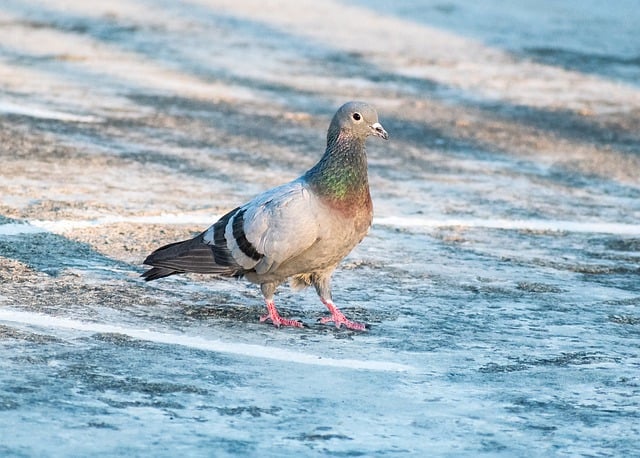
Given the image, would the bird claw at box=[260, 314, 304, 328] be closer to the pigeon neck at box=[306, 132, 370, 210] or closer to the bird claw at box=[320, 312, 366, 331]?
the bird claw at box=[320, 312, 366, 331]

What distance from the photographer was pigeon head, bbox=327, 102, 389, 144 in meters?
6.84

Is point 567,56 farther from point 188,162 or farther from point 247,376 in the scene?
point 247,376

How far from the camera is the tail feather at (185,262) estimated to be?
6.63 meters

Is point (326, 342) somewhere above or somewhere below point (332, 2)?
below

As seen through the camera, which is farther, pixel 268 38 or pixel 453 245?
pixel 268 38

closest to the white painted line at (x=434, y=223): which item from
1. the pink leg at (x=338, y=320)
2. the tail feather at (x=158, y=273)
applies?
the tail feather at (x=158, y=273)

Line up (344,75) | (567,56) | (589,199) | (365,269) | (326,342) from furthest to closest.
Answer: (567,56), (344,75), (589,199), (365,269), (326,342)

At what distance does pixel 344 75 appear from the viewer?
49.0 ft

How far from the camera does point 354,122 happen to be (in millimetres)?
6844

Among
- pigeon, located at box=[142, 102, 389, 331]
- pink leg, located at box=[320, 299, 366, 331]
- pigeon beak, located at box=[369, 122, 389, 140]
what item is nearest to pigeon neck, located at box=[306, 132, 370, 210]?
pigeon, located at box=[142, 102, 389, 331]

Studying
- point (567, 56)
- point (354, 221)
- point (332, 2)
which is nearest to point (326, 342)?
point (354, 221)

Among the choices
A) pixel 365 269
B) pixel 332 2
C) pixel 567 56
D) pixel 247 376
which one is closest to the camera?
pixel 247 376

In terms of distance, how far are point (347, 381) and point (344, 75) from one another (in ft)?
31.1

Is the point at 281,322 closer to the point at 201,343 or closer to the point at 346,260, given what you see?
the point at 201,343
